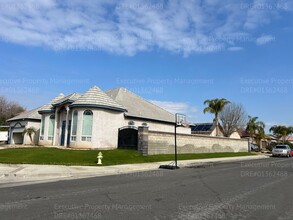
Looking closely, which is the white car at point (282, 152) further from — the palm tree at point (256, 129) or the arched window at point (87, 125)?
the arched window at point (87, 125)

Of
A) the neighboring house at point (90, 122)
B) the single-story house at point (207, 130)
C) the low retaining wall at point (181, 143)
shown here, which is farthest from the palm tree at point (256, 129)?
the neighboring house at point (90, 122)

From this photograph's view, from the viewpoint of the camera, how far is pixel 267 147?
63938 mm

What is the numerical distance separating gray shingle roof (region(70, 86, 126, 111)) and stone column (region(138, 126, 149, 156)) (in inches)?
158

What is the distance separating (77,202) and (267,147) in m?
63.1

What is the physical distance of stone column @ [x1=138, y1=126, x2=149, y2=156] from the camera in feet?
83.0

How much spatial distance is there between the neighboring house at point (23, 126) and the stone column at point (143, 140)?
59.1 feet

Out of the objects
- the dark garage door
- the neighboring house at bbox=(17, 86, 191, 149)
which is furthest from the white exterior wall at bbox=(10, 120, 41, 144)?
the dark garage door

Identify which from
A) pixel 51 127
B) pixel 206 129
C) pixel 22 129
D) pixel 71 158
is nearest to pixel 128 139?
pixel 71 158

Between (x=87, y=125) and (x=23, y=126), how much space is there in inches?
675

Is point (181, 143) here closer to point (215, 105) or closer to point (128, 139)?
point (128, 139)

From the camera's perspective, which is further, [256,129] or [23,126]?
[256,129]

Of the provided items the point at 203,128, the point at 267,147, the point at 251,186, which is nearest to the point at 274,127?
the point at 267,147

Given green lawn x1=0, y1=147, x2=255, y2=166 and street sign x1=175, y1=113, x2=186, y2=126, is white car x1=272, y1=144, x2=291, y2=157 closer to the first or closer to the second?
green lawn x1=0, y1=147, x2=255, y2=166

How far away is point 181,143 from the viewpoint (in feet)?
100
